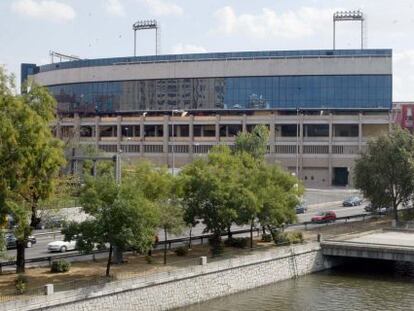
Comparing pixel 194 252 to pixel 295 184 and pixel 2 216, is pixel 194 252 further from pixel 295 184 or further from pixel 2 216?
pixel 2 216

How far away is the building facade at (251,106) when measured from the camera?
113125 millimetres

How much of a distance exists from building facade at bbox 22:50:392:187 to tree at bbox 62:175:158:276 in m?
74.9

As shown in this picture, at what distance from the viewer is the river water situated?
40812mm

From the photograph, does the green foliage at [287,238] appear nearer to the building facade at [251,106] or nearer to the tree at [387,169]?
the tree at [387,169]

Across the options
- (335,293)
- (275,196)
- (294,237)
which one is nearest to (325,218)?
(294,237)

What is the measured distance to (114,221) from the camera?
120 feet

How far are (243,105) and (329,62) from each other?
16.4 meters

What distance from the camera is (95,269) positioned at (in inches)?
1603

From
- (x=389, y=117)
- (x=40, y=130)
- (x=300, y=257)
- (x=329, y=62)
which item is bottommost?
(x=300, y=257)

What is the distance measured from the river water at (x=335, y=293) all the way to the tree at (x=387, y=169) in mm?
12233

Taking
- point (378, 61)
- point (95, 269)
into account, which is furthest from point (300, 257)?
point (378, 61)

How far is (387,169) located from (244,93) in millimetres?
61105

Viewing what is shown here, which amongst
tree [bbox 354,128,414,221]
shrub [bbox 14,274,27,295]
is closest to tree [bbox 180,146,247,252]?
shrub [bbox 14,274,27,295]

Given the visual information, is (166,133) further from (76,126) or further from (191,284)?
(191,284)
